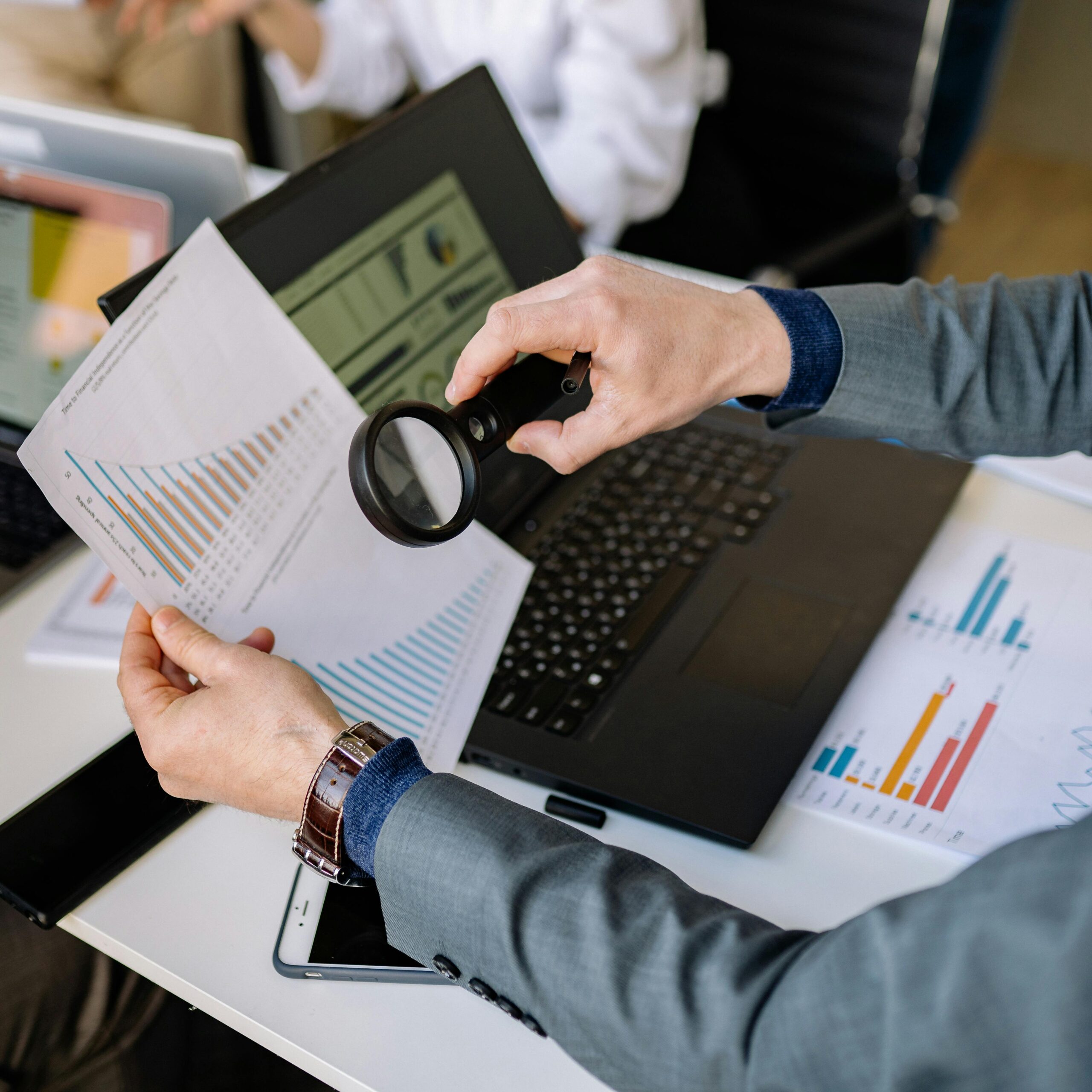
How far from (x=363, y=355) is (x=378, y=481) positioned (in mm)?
258

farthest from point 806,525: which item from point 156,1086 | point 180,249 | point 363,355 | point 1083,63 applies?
point 1083,63

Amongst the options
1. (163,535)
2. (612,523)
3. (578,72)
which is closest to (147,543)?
(163,535)

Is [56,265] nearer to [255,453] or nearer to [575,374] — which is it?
[255,453]

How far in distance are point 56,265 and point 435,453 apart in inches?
21.0

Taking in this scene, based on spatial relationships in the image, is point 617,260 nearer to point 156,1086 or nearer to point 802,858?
point 802,858

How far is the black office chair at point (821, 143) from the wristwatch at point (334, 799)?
0.91 m

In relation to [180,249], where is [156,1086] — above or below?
below

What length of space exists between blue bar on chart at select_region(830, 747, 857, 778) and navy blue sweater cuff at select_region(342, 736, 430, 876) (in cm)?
27

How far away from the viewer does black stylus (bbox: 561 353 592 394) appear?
1.93 feet

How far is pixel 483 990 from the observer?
0.50 meters

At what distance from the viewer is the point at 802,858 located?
24.0 inches

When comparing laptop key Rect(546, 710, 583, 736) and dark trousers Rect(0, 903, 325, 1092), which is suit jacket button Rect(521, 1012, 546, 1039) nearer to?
laptop key Rect(546, 710, 583, 736)

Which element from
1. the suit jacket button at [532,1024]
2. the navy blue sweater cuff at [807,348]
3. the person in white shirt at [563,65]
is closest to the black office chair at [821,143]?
the person in white shirt at [563,65]

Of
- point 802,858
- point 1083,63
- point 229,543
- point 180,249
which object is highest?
point 180,249
